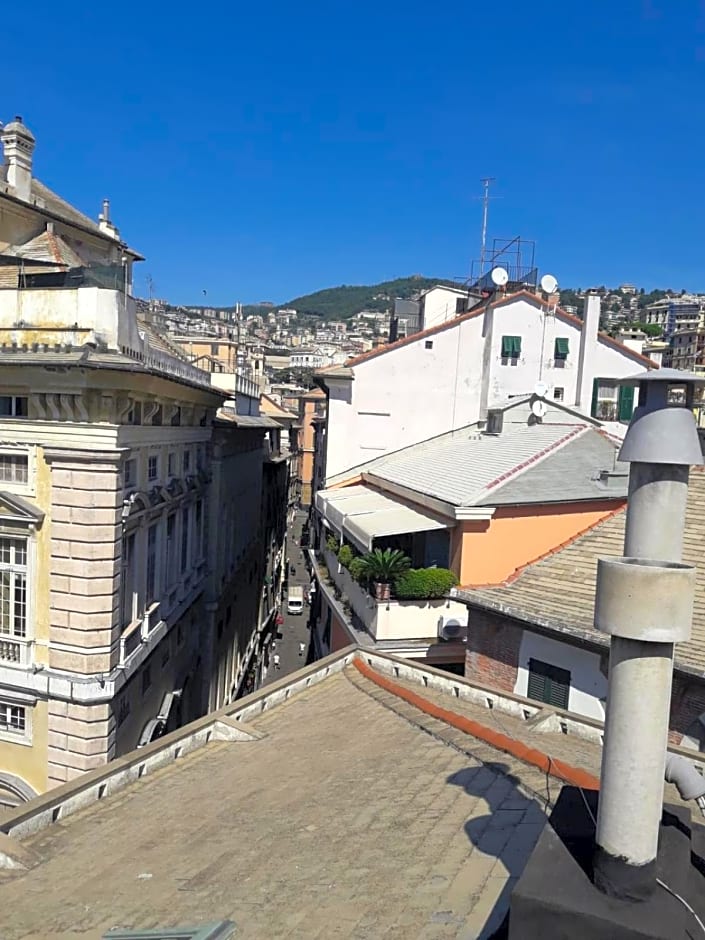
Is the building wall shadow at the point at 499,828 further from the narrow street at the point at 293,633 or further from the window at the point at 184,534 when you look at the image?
the narrow street at the point at 293,633

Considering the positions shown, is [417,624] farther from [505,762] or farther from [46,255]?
[46,255]

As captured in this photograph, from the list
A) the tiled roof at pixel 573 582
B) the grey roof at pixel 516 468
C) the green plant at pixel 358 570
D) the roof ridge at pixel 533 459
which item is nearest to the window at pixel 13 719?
the green plant at pixel 358 570

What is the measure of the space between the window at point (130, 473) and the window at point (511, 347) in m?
17.3

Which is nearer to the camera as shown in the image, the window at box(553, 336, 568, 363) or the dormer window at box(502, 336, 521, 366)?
the dormer window at box(502, 336, 521, 366)

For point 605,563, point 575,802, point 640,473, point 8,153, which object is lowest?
point 575,802

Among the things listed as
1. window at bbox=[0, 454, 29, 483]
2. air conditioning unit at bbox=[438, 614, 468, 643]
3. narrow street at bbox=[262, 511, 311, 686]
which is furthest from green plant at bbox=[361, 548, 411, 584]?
narrow street at bbox=[262, 511, 311, 686]

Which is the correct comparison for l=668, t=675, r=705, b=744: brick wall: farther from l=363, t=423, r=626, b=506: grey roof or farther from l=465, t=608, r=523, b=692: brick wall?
l=363, t=423, r=626, b=506: grey roof

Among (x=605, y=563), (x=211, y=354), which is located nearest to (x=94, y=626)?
(x=605, y=563)

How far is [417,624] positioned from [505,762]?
355 inches

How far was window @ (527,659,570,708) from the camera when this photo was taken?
13.9 meters

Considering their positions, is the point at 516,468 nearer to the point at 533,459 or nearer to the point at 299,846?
the point at 533,459

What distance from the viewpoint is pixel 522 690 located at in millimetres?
14594

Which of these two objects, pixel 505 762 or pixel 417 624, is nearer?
pixel 505 762

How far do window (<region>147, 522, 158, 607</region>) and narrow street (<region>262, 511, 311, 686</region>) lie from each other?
588 inches
